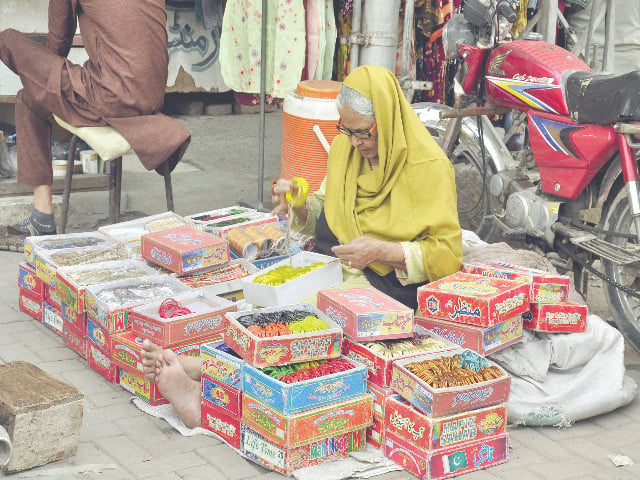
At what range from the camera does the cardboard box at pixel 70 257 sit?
418cm

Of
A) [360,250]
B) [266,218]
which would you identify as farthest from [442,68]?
[360,250]

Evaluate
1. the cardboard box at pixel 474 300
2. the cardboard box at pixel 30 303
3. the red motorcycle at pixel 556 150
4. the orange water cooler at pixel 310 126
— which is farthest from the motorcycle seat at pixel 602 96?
the cardboard box at pixel 30 303

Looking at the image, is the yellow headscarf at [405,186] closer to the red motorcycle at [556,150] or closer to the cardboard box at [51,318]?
the red motorcycle at [556,150]

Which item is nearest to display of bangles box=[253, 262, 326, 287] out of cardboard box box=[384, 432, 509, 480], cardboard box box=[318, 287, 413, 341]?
cardboard box box=[318, 287, 413, 341]

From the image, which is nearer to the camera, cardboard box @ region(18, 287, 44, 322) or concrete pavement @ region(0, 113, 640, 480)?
concrete pavement @ region(0, 113, 640, 480)

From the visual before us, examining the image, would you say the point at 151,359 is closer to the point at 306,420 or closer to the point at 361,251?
the point at 306,420

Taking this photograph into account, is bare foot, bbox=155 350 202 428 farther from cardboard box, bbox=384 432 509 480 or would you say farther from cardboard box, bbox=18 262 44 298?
cardboard box, bbox=18 262 44 298

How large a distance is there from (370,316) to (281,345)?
0.35m

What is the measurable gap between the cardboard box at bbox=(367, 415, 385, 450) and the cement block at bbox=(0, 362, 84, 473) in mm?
987

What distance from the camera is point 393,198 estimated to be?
3.74 meters

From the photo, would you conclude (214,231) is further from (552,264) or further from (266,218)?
(552,264)

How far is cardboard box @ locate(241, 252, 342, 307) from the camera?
376 centimetres

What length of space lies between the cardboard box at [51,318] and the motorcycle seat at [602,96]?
8.15ft

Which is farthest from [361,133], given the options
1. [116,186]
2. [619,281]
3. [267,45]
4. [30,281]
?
[267,45]
